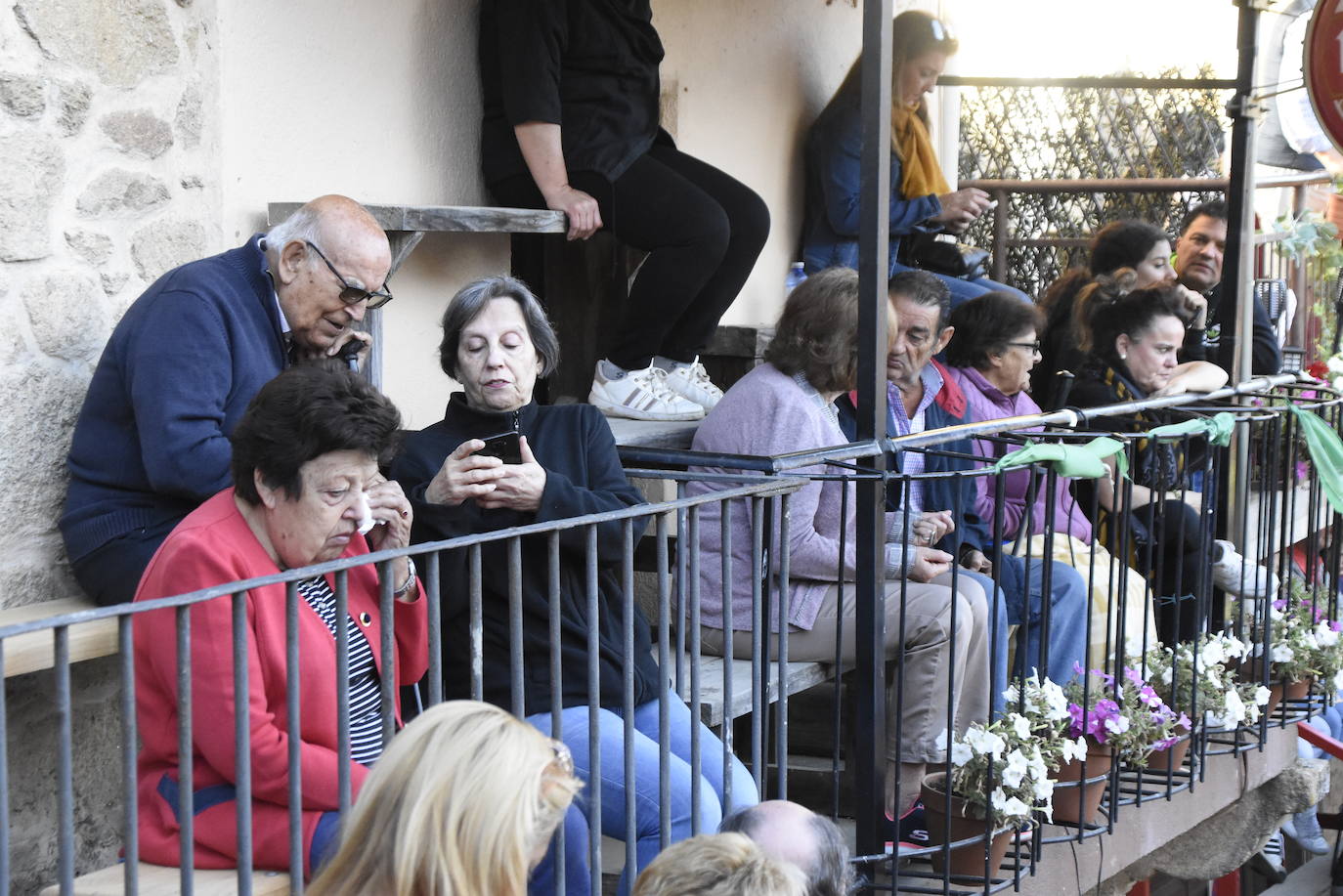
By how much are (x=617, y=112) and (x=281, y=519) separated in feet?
7.54

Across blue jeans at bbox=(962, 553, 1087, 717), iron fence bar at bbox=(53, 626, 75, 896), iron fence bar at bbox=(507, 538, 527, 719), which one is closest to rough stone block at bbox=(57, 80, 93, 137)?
iron fence bar at bbox=(507, 538, 527, 719)

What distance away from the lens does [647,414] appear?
15.9 ft

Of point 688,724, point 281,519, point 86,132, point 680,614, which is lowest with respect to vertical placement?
point 688,724

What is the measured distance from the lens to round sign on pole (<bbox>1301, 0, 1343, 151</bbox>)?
5.98 metres

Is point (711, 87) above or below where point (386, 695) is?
above

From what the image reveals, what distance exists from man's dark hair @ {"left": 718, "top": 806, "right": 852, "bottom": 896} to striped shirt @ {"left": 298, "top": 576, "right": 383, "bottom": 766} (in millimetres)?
699

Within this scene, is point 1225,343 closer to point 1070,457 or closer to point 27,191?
point 1070,457

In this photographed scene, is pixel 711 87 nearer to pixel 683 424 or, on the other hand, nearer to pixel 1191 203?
pixel 683 424

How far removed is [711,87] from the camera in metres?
5.99

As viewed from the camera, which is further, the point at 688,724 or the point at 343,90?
the point at 343,90

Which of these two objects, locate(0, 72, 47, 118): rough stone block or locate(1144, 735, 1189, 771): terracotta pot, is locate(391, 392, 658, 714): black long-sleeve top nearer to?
locate(0, 72, 47, 118): rough stone block

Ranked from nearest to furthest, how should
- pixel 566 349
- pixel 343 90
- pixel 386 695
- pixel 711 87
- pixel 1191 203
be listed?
pixel 386 695
pixel 343 90
pixel 566 349
pixel 711 87
pixel 1191 203

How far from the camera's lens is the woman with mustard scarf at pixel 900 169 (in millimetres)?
5938

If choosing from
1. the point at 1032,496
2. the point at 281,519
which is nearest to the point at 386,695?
the point at 281,519
